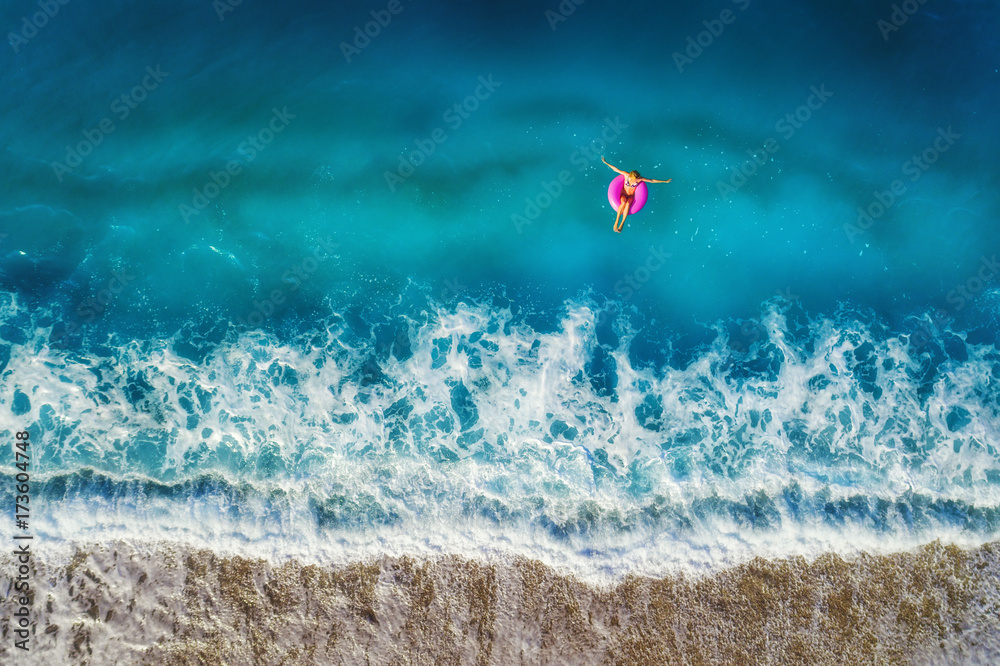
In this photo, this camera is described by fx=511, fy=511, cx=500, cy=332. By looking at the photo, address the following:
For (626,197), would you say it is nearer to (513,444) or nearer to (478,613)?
(513,444)

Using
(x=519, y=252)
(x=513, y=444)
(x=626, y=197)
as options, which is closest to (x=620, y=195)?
(x=626, y=197)

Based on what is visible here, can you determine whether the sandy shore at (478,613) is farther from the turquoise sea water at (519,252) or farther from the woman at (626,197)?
the woman at (626,197)

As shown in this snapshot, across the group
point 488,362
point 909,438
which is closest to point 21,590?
point 488,362

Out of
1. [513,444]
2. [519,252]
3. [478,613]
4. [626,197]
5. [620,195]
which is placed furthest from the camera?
[519,252]

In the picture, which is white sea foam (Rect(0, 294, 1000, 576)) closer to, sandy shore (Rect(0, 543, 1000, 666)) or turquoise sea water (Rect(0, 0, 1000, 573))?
turquoise sea water (Rect(0, 0, 1000, 573))

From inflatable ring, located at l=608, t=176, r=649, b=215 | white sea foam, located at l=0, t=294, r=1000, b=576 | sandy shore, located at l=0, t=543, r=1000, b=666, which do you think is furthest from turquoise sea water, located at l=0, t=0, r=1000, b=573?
sandy shore, located at l=0, t=543, r=1000, b=666

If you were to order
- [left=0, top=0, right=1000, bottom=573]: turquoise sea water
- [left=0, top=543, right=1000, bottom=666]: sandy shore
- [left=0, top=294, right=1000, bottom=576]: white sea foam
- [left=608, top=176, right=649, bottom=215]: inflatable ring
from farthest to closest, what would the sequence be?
[left=608, top=176, right=649, bottom=215]: inflatable ring < [left=0, top=0, right=1000, bottom=573]: turquoise sea water < [left=0, top=294, right=1000, bottom=576]: white sea foam < [left=0, top=543, right=1000, bottom=666]: sandy shore

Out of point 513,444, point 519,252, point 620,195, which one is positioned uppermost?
point 620,195
